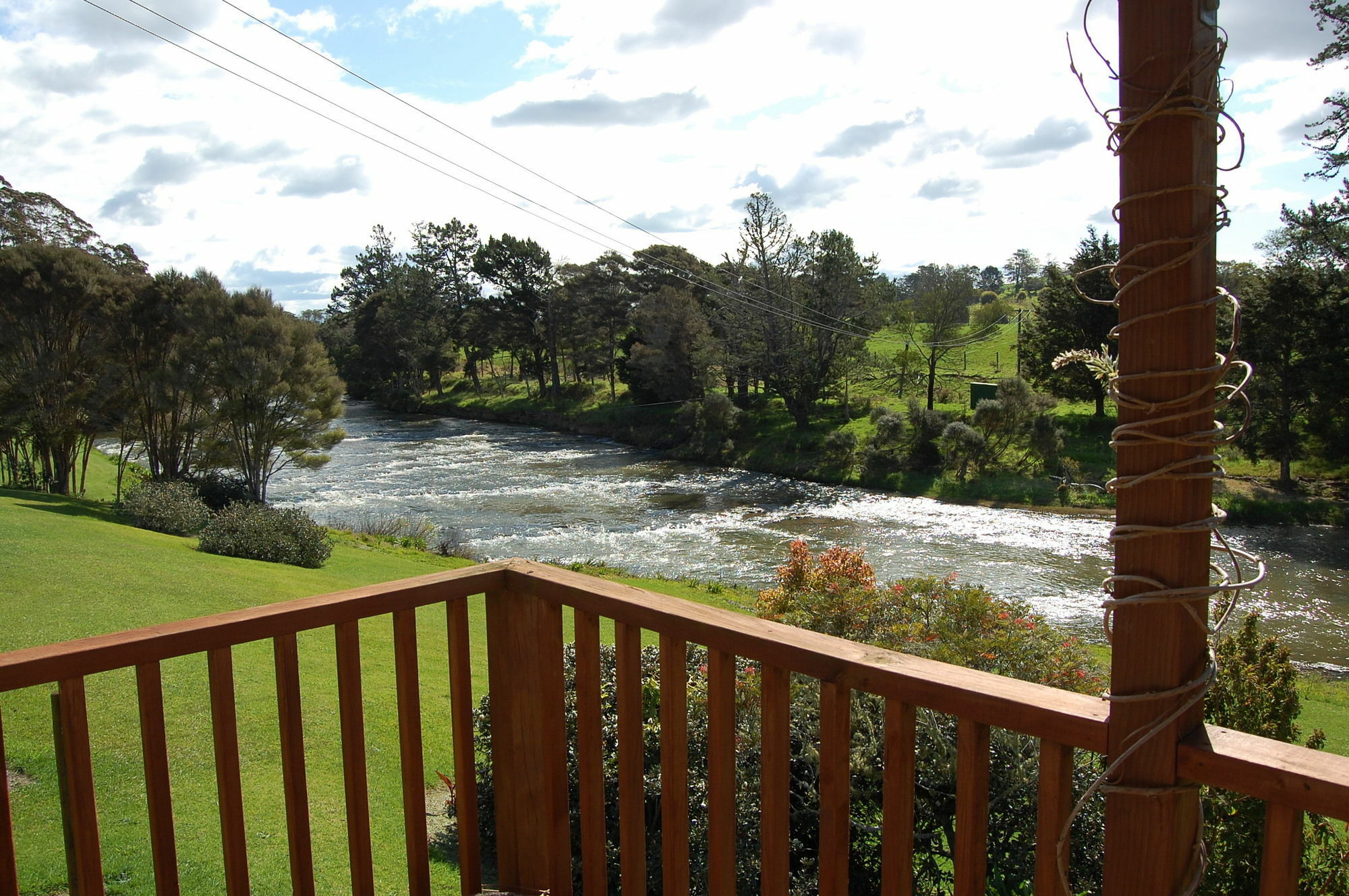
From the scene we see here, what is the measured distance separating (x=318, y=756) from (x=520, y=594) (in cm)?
394

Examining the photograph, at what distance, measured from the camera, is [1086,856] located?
304cm

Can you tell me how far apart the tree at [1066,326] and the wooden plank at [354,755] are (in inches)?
939

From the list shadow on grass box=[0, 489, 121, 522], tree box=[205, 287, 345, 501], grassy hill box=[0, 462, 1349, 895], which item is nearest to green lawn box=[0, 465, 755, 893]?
grassy hill box=[0, 462, 1349, 895]

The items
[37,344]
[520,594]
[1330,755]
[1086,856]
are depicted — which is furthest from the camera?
[37,344]

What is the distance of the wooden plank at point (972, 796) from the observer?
1411mm

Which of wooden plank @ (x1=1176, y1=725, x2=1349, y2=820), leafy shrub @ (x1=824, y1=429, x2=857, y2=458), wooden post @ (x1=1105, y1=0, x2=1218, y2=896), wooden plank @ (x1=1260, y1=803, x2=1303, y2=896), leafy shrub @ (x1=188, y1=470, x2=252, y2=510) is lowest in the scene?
leafy shrub @ (x1=188, y1=470, x2=252, y2=510)

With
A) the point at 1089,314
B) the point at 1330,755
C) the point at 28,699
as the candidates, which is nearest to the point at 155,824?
the point at 1330,755

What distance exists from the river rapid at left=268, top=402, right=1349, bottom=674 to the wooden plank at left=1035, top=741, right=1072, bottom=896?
12547mm

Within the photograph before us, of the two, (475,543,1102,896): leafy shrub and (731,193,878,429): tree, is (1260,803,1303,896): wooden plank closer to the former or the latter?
(475,543,1102,896): leafy shrub

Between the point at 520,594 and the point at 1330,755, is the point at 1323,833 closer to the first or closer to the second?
the point at 1330,755

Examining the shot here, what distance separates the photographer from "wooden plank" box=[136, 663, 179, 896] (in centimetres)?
173

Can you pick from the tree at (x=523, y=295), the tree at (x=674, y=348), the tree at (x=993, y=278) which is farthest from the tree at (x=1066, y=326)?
the tree at (x=993, y=278)

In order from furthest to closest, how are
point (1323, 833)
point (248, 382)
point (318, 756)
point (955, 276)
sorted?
point (955, 276) < point (248, 382) < point (318, 756) < point (1323, 833)

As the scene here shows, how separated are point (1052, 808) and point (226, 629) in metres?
1.57
